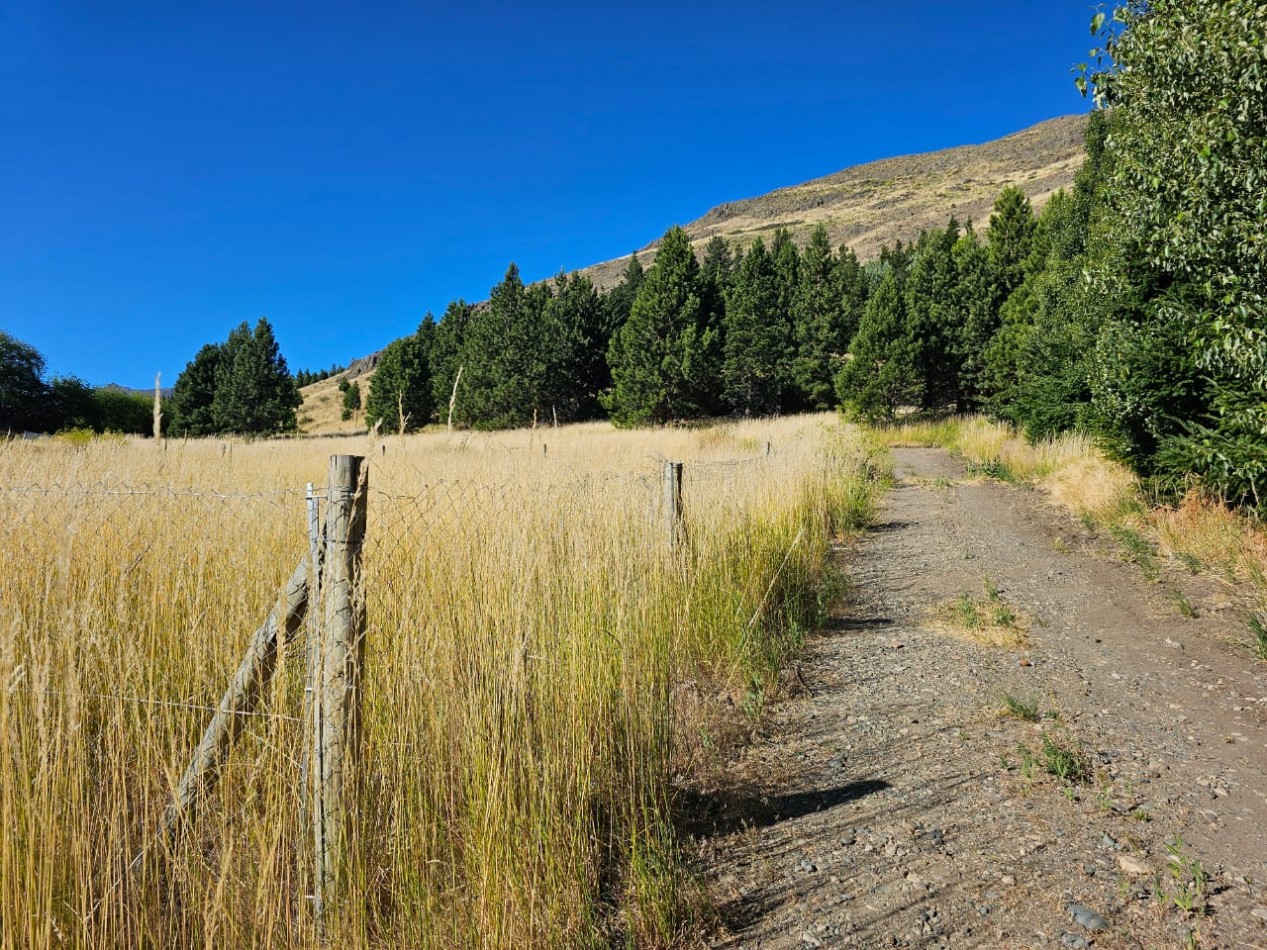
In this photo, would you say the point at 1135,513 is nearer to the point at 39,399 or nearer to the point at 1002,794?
the point at 1002,794

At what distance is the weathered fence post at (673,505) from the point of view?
473 cm

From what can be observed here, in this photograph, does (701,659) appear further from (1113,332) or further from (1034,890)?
(1113,332)

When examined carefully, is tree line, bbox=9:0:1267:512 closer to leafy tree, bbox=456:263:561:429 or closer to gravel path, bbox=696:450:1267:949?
leafy tree, bbox=456:263:561:429

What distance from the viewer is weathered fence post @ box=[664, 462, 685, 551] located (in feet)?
15.5

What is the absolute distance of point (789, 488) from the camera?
8297mm

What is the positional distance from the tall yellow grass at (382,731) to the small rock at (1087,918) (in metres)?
1.26

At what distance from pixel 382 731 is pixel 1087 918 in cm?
237

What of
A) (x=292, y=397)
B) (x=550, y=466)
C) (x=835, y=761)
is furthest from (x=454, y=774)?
(x=292, y=397)

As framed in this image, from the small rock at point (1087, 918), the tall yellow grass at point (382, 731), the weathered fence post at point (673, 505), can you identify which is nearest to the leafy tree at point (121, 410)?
the weathered fence post at point (673, 505)

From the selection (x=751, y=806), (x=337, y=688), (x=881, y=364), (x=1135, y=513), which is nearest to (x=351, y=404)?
(x=881, y=364)

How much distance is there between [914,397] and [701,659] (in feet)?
101

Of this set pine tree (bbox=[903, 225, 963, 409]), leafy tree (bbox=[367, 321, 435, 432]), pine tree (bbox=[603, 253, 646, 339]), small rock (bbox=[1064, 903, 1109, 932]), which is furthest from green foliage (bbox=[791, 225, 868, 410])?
small rock (bbox=[1064, 903, 1109, 932])

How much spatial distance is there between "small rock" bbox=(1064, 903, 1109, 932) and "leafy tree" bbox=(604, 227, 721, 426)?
3072 cm

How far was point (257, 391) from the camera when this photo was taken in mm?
42625
